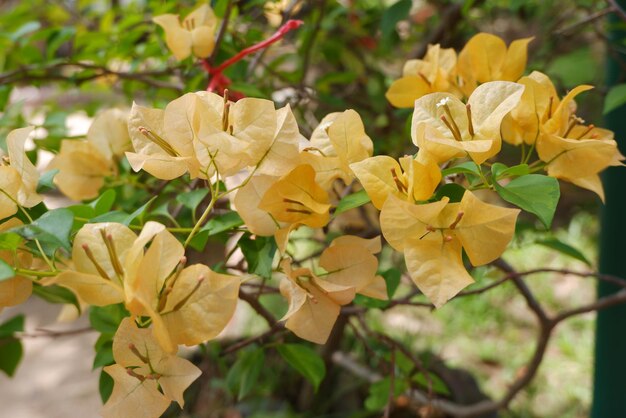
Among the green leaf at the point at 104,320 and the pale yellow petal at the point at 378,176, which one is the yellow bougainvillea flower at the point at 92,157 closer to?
the green leaf at the point at 104,320

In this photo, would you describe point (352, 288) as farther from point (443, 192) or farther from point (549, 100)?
point (549, 100)

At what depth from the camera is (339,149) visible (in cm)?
45

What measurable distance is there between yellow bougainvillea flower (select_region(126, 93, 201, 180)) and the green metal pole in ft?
2.16

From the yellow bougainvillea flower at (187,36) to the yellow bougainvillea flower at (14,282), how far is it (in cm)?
26

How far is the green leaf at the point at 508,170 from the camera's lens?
405 millimetres

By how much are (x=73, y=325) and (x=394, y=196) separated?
2.07 m

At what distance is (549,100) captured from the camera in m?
0.47

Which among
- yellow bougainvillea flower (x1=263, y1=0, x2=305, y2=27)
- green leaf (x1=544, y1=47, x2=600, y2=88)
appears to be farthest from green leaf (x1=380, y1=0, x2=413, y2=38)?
green leaf (x1=544, y1=47, x2=600, y2=88)

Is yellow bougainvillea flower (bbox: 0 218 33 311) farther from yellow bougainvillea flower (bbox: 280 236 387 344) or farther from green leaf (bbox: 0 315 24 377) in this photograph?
green leaf (bbox: 0 315 24 377)

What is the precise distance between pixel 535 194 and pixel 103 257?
0.26 metres

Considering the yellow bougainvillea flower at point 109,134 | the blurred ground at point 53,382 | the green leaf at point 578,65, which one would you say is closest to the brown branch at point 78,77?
the yellow bougainvillea flower at point 109,134

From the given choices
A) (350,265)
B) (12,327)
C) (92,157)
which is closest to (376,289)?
(350,265)

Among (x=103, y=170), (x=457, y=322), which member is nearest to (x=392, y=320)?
(x=457, y=322)

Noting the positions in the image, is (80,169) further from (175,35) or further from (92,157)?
(175,35)
